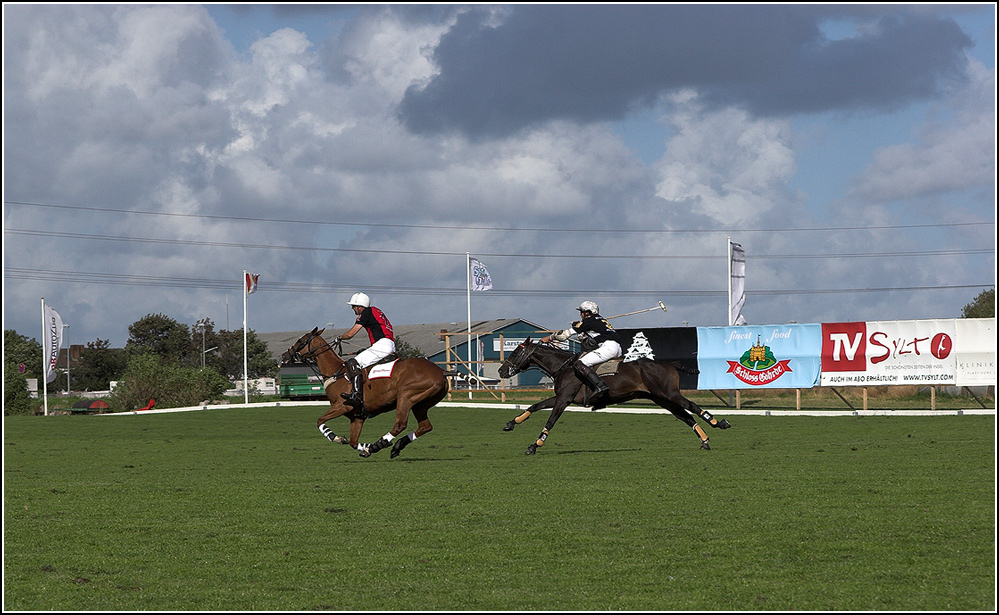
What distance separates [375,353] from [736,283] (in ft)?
102

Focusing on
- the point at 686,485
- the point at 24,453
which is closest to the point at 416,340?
the point at 24,453

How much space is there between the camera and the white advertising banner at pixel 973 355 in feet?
117

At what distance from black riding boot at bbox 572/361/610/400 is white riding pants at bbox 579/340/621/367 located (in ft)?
0.32

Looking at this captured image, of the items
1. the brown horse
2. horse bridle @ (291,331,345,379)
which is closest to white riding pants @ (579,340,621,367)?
the brown horse

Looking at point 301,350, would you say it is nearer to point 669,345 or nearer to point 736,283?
point 669,345

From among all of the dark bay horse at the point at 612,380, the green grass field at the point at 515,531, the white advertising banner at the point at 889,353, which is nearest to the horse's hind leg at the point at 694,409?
the dark bay horse at the point at 612,380

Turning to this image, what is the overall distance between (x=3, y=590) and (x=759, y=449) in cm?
1331

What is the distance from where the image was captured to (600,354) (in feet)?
61.8

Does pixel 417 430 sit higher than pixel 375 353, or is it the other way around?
pixel 375 353

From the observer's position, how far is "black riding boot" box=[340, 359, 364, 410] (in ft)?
55.7

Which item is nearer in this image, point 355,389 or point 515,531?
point 515,531

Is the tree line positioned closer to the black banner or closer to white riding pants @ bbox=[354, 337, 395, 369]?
the black banner

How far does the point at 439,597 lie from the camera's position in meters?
6.70

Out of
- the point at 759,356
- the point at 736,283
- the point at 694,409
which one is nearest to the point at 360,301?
the point at 694,409
